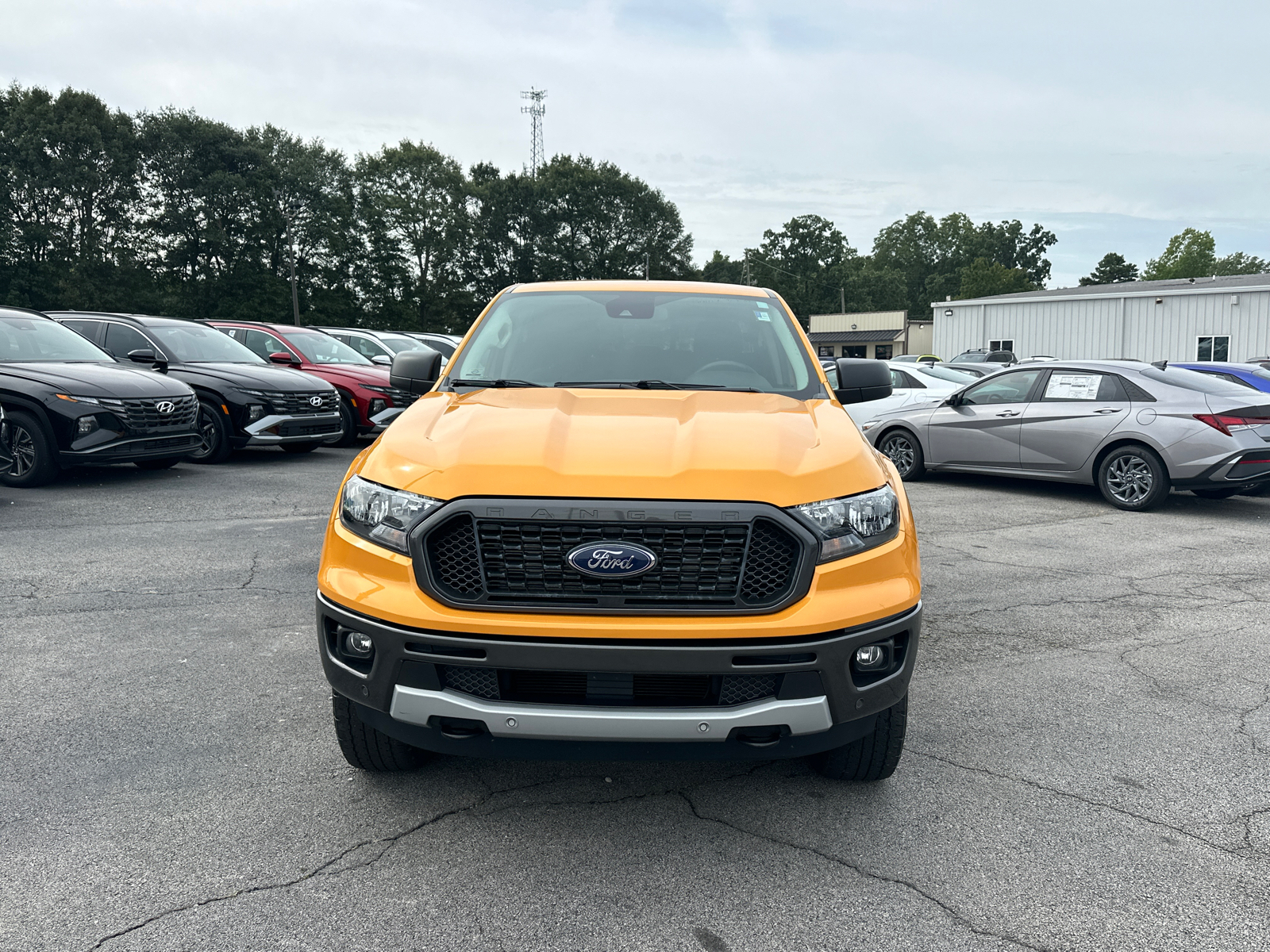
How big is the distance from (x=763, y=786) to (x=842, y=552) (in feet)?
3.21

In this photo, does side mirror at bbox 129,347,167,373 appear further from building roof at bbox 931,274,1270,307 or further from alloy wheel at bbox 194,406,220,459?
building roof at bbox 931,274,1270,307

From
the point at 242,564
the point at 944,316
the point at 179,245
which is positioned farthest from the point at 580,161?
the point at 242,564

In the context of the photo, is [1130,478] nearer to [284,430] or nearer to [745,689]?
[745,689]

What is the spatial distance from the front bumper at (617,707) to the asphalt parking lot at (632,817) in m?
0.38

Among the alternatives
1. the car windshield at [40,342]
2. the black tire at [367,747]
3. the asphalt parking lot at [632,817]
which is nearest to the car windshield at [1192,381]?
the asphalt parking lot at [632,817]

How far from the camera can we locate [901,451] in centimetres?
1136

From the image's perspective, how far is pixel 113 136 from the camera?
46375 millimetres

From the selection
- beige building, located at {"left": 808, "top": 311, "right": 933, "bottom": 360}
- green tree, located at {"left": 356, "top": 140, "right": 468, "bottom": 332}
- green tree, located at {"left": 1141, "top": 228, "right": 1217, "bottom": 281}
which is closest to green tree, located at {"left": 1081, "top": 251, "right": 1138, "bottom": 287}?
green tree, located at {"left": 1141, "top": 228, "right": 1217, "bottom": 281}

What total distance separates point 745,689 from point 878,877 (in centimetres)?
67

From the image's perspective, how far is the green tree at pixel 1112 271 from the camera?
4513 inches

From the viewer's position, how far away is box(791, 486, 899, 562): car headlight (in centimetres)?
273

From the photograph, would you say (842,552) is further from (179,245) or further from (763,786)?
(179,245)

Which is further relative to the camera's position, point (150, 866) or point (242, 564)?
point (242, 564)

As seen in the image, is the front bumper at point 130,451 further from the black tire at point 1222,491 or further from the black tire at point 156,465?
the black tire at point 1222,491
